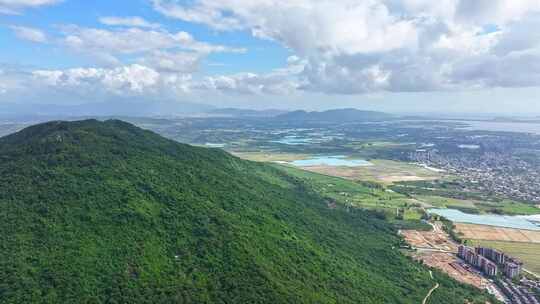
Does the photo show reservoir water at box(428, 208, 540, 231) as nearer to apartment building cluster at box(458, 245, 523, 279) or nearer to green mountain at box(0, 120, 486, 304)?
apartment building cluster at box(458, 245, 523, 279)

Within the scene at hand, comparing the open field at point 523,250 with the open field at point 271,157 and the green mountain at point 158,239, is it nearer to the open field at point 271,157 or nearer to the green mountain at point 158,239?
the green mountain at point 158,239

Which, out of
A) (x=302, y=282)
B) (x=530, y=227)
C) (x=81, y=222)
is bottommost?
(x=530, y=227)

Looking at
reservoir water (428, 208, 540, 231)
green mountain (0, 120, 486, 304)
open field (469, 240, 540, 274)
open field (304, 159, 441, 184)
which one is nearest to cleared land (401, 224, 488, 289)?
green mountain (0, 120, 486, 304)

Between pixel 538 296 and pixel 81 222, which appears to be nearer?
pixel 81 222

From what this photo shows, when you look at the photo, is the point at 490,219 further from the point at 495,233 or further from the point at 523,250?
the point at 523,250

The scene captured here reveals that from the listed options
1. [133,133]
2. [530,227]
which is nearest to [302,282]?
[133,133]

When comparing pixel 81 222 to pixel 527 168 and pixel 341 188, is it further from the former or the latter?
pixel 527 168

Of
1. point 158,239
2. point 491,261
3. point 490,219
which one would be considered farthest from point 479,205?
point 158,239

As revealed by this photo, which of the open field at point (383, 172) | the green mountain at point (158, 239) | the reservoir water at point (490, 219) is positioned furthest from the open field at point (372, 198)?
the green mountain at point (158, 239)
